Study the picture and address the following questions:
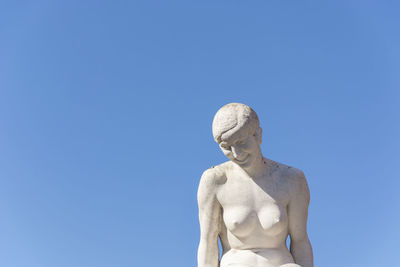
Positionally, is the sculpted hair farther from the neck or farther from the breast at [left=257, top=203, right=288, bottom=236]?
the breast at [left=257, top=203, right=288, bottom=236]

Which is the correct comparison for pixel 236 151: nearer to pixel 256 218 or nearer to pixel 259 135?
pixel 259 135

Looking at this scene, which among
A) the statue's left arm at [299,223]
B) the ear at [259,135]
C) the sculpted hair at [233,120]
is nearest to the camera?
the sculpted hair at [233,120]

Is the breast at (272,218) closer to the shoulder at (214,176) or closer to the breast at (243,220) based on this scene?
the breast at (243,220)

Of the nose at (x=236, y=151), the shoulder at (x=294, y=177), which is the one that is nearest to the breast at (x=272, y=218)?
the shoulder at (x=294, y=177)

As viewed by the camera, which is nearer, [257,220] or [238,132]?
[238,132]

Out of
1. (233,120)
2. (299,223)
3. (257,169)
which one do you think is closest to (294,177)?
(257,169)

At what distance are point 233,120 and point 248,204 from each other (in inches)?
55.7

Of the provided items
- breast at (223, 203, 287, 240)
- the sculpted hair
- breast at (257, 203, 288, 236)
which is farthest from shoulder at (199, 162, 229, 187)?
breast at (257, 203, 288, 236)

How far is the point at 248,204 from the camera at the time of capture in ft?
31.2

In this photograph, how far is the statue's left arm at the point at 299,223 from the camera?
972cm

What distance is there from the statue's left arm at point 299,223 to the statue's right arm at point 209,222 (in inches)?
48.5

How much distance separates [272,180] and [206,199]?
1.14 metres

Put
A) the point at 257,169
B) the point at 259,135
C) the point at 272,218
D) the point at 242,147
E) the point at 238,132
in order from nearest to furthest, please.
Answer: the point at 238,132 → the point at 242,147 → the point at 272,218 → the point at 259,135 → the point at 257,169

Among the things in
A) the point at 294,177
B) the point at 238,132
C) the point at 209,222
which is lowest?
the point at 209,222
